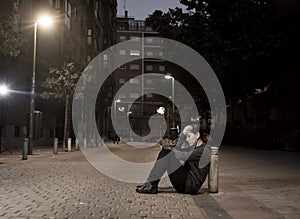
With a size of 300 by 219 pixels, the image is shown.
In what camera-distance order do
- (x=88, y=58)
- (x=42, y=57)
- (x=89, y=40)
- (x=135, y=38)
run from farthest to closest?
(x=135, y=38) → (x=89, y=40) → (x=88, y=58) → (x=42, y=57)

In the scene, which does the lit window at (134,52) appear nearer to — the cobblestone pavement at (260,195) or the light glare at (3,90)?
the light glare at (3,90)

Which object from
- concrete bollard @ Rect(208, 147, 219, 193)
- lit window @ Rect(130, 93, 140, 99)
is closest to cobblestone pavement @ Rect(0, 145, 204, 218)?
concrete bollard @ Rect(208, 147, 219, 193)

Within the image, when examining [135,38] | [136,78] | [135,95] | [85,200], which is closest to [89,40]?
[135,95]

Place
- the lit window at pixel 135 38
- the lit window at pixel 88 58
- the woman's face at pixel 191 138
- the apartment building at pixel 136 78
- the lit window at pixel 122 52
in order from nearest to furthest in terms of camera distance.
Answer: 1. the woman's face at pixel 191 138
2. the lit window at pixel 88 58
3. the apartment building at pixel 136 78
4. the lit window at pixel 122 52
5. the lit window at pixel 135 38

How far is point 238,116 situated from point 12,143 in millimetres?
25758

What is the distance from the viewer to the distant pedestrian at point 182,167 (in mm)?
8695

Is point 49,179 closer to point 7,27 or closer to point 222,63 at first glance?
point 7,27

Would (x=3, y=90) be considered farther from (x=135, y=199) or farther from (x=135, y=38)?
(x=135, y=38)

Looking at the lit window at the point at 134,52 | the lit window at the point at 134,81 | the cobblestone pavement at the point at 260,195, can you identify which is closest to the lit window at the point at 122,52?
the lit window at the point at 134,52

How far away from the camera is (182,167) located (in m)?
8.69

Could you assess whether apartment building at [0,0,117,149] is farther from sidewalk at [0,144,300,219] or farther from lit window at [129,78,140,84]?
lit window at [129,78,140,84]

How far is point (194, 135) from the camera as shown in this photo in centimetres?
905

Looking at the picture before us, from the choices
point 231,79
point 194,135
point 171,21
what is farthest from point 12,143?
point 194,135

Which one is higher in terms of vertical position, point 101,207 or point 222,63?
point 222,63
